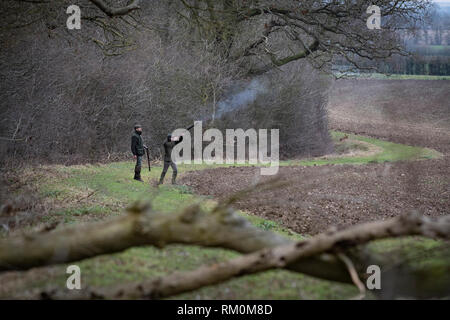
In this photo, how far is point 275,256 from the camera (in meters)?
5.07

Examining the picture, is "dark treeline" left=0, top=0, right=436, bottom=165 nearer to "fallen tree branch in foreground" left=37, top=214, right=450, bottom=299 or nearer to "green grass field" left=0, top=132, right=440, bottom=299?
"green grass field" left=0, top=132, right=440, bottom=299

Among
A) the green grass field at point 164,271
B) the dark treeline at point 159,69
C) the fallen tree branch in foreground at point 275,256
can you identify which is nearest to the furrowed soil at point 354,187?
the fallen tree branch in foreground at point 275,256

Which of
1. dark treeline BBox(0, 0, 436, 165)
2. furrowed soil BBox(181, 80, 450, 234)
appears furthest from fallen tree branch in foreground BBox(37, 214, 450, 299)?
dark treeline BBox(0, 0, 436, 165)

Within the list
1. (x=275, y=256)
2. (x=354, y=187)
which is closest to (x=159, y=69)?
(x=354, y=187)

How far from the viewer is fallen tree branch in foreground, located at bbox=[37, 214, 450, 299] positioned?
15.9 feet

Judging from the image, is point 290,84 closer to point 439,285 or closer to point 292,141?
point 292,141

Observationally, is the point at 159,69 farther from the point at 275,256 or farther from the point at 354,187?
the point at 275,256

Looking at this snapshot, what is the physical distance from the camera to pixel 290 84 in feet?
107

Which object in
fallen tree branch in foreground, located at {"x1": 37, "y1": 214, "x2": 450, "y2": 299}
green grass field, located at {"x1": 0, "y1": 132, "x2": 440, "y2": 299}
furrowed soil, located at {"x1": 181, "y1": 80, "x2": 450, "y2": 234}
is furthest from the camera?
furrowed soil, located at {"x1": 181, "y1": 80, "x2": 450, "y2": 234}

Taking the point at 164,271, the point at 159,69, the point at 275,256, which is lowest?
the point at 164,271

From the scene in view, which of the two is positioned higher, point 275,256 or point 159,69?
point 159,69

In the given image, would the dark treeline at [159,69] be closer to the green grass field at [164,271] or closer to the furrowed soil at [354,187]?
the furrowed soil at [354,187]
